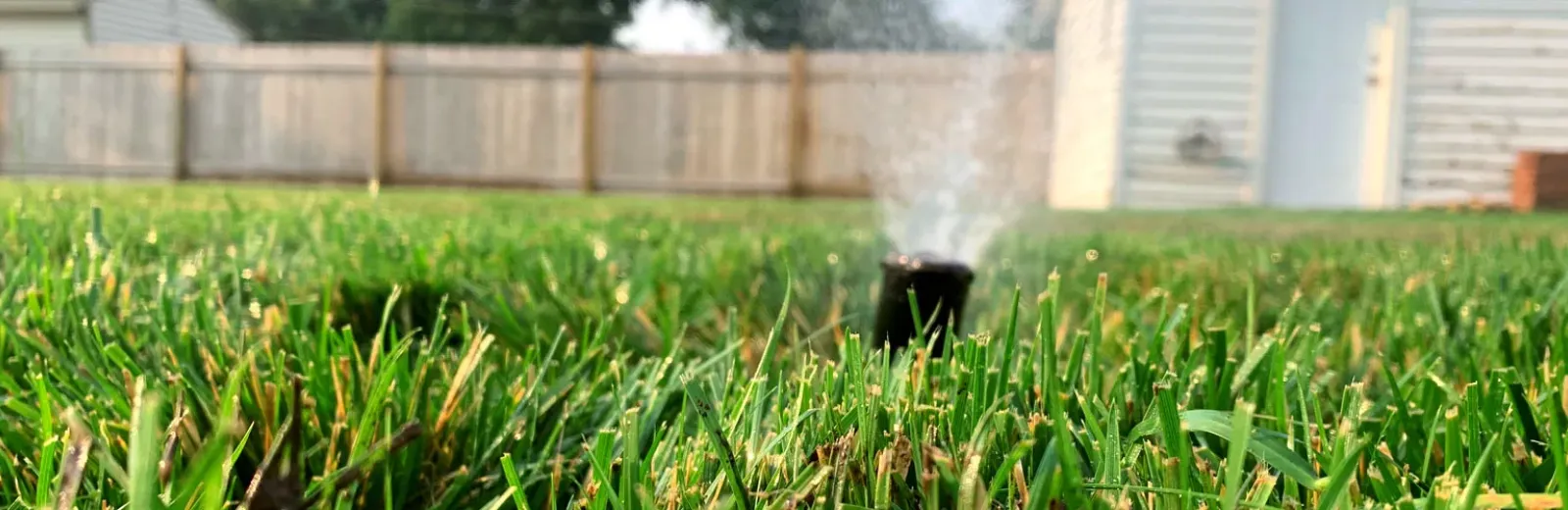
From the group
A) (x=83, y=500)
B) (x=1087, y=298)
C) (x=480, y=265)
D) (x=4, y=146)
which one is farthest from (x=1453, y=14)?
(x=4, y=146)

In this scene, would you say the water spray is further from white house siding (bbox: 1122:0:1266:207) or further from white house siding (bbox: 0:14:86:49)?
white house siding (bbox: 0:14:86:49)

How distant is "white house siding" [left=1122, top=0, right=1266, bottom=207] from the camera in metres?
9.03

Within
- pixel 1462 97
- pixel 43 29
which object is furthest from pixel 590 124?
pixel 43 29

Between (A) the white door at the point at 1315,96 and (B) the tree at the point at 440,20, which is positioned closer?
(A) the white door at the point at 1315,96

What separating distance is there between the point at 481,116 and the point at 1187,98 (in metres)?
7.32

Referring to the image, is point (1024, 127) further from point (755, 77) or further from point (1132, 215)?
point (1132, 215)

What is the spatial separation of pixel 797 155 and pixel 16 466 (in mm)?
11276

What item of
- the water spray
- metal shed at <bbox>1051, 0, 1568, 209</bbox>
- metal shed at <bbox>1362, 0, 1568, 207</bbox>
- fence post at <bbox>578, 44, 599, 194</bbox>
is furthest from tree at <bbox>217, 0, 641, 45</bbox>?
the water spray

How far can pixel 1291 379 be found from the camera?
98cm

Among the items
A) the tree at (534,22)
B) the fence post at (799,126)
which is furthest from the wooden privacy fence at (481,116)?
the tree at (534,22)

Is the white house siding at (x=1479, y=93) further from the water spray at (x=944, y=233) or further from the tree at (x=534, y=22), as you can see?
the tree at (x=534, y=22)

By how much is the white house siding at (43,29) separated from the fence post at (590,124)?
801 cm

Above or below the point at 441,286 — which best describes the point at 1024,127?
above

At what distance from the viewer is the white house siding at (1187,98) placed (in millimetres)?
9031
